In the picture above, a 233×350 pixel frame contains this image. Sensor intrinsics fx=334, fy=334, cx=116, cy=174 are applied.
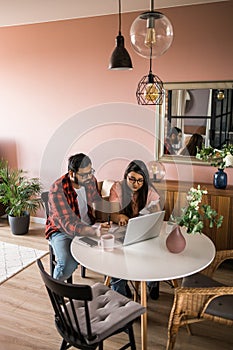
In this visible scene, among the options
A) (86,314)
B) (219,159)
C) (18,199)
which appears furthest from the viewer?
(18,199)

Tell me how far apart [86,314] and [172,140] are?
7.90ft

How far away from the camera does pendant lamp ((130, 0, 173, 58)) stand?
165 cm

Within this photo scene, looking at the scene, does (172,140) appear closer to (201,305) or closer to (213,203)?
(213,203)

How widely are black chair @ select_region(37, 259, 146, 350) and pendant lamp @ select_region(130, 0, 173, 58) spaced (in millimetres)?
1228

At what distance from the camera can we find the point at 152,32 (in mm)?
1660

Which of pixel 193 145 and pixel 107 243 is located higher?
pixel 193 145

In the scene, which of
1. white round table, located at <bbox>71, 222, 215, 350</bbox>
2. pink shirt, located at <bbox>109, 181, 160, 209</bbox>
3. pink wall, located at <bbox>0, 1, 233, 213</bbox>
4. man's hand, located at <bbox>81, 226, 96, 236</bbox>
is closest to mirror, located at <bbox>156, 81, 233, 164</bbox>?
pink wall, located at <bbox>0, 1, 233, 213</bbox>

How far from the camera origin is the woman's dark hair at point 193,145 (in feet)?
11.4

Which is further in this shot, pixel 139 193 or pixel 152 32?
pixel 139 193

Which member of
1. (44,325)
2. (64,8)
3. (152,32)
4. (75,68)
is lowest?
(44,325)

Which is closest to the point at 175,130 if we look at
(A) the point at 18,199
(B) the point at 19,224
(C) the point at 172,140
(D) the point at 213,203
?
(C) the point at 172,140

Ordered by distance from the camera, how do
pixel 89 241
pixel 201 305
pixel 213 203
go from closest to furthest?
pixel 201 305, pixel 89 241, pixel 213 203

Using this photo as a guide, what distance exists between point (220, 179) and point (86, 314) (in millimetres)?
2137

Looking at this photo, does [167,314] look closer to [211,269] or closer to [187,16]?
[211,269]
